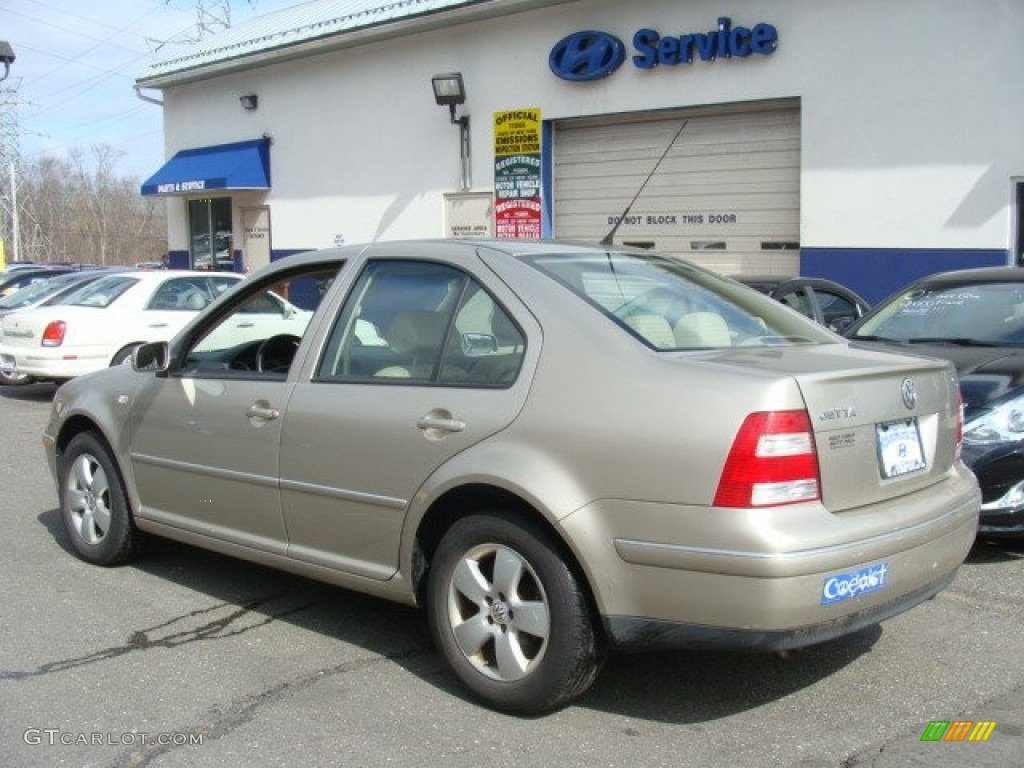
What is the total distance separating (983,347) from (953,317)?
0.62 meters

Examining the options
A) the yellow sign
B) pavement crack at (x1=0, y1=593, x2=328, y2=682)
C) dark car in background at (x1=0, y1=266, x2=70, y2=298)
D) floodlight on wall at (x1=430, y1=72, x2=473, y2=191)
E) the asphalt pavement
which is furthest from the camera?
dark car in background at (x1=0, y1=266, x2=70, y2=298)

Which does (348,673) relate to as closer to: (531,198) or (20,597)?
(20,597)

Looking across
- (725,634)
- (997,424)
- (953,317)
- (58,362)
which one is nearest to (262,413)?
(725,634)

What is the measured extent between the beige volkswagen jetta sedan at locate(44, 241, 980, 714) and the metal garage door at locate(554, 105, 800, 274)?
9.35 metres

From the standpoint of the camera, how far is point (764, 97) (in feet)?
42.7

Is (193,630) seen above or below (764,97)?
below

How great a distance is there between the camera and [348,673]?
4109 mm

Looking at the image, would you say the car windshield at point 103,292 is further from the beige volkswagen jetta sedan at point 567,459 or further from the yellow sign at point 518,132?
the beige volkswagen jetta sedan at point 567,459

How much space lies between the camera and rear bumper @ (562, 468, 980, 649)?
3131 millimetres

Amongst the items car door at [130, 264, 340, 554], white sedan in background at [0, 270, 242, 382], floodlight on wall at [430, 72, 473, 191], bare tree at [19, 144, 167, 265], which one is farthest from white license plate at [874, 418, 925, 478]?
bare tree at [19, 144, 167, 265]

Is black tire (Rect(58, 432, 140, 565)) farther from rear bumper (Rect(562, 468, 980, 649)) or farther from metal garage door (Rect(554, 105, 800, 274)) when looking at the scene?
metal garage door (Rect(554, 105, 800, 274))

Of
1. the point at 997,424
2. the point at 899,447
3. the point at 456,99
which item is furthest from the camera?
the point at 456,99

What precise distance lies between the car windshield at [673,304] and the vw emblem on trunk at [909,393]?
0.54 m

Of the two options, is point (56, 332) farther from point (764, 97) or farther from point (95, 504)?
point (764, 97)
